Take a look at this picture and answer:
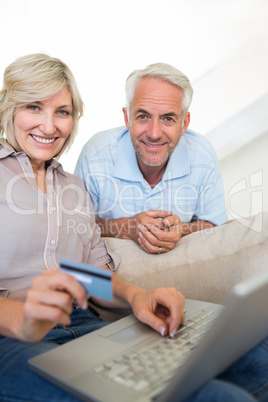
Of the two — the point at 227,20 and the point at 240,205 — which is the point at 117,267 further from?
the point at 227,20

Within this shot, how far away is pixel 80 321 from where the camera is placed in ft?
3.97

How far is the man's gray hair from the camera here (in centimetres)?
177

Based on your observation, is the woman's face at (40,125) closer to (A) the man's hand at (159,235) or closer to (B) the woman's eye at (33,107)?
(B) the woman's eye at (33,107)

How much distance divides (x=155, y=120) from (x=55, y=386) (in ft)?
4.17

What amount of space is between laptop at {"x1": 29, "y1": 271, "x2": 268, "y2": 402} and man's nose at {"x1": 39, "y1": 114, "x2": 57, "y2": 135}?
649 mm

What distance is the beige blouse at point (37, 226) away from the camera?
45.3 inches

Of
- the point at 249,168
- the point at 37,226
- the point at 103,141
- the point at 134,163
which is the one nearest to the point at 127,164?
the point at 134,163

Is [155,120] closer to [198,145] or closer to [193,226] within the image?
[198,145]

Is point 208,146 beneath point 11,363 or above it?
above

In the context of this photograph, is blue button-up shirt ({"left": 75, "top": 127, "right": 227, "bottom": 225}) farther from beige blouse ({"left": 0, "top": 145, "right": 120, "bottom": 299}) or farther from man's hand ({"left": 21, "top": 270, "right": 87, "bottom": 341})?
man's hand ({"left": 21, "top": 270, "right": 87, "bottom": 341})

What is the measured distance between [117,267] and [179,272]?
0.71ft

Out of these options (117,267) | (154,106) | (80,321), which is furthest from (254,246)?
(154,106)

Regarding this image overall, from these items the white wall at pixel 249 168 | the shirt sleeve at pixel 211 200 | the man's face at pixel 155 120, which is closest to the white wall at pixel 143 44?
the white wall at pixel 249 168

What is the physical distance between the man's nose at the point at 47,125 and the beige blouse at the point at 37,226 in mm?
107
